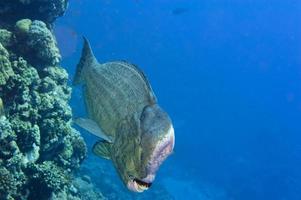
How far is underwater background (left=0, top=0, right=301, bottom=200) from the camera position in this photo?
7.24 meters

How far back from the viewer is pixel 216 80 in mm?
94312

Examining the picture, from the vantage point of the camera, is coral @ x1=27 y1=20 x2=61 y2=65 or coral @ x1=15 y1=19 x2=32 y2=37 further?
coral @ x1=15 y1=19 x2=32 y2=37

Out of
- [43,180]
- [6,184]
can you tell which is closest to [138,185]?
[6,184]

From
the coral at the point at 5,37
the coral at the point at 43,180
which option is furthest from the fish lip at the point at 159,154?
the coral at the point at 5,37

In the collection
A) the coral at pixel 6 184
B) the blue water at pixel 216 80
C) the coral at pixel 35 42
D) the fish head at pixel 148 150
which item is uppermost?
the fish head at pixel 148 150

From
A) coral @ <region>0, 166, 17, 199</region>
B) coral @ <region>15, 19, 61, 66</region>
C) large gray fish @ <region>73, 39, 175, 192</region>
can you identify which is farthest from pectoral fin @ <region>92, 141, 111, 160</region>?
coral @ <region>15, 19, 61, 66</region>

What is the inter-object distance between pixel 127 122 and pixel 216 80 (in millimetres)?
93802

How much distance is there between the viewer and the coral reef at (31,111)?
6645 millimetres

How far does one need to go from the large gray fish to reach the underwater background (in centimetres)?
27

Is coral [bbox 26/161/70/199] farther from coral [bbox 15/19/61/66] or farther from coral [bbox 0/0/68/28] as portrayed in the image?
coral [bbox 0/0/68/28]

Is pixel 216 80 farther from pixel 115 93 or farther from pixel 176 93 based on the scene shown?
pixel 115 93

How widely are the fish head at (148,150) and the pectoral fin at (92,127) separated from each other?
197mm

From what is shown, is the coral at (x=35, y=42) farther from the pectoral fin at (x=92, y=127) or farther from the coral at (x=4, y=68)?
the pectoral fin at (x=92, y=127)

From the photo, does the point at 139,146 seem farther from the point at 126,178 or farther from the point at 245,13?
the point at 245,13
